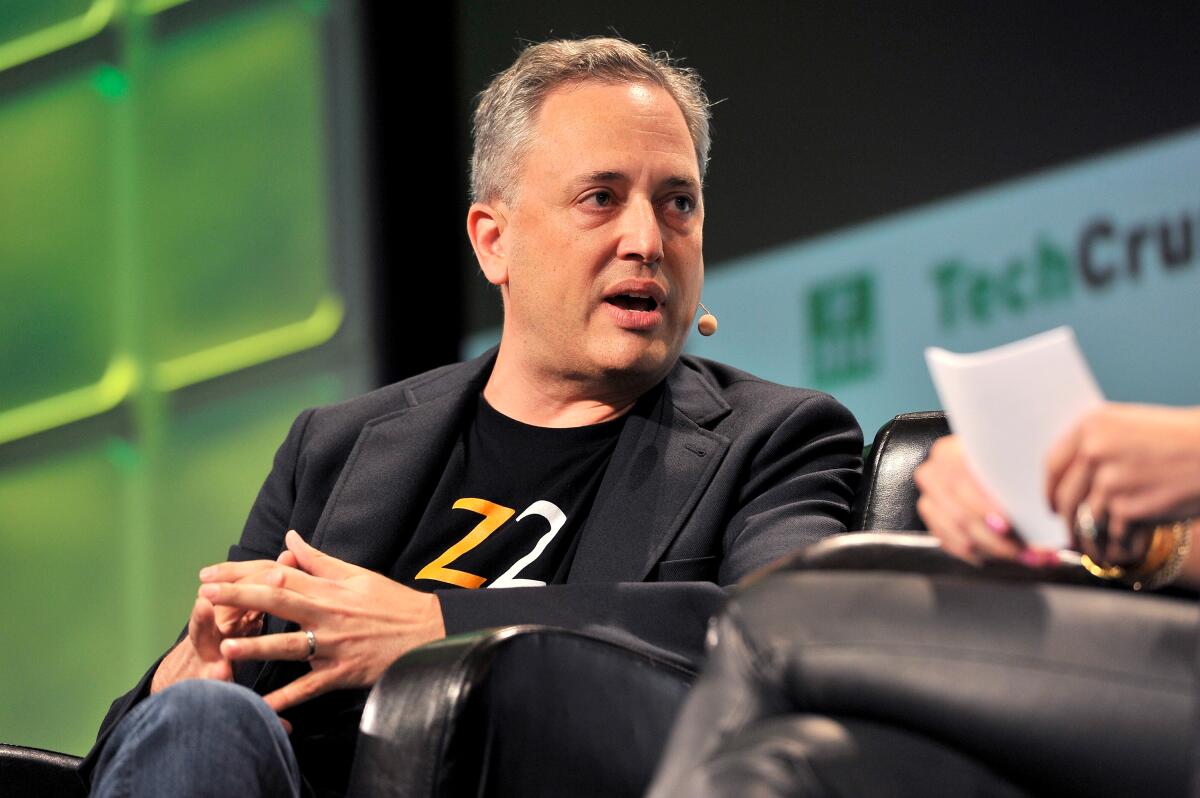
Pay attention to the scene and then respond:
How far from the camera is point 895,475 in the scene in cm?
183

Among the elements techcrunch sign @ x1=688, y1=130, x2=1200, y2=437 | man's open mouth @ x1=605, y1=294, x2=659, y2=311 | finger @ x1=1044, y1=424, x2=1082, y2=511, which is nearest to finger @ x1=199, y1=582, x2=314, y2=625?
man's open mouth @ x1=605, y1=294, x2=659, y2=311

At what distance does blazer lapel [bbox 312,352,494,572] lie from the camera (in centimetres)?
193

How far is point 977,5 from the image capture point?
9.98 feet

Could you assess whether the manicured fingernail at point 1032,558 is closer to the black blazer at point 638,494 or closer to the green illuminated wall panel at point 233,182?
the black blazer at point 638,494

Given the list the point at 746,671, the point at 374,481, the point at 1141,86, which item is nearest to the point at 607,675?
the point at 746,671

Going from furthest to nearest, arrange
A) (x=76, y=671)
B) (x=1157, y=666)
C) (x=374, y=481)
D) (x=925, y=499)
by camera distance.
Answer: (x=76, y=671)
(x=374, y=481)
(x=925, y=499)
(x=1157, y=666)

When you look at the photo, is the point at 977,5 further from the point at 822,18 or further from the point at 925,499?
the point at 925,499

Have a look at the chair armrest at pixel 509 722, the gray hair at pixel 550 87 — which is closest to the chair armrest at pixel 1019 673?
the chair armrest at pixel 509 722

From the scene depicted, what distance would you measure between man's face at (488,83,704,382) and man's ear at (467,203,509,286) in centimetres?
10

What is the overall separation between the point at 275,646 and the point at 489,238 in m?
0.82

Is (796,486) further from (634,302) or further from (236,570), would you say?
(236,570)

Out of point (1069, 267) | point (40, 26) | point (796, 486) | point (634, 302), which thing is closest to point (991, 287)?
point (1069, 267)

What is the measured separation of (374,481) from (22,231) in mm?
2301

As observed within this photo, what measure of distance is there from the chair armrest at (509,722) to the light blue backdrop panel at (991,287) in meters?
1.71
